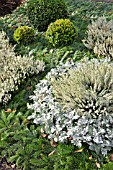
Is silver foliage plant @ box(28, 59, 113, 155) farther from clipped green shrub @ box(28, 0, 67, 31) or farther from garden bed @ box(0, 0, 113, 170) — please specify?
clipped green shrub @ box(28, 0, 67, 31)

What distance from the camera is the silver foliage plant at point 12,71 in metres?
3.80

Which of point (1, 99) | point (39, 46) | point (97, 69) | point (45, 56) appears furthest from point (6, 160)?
point (39, 46)

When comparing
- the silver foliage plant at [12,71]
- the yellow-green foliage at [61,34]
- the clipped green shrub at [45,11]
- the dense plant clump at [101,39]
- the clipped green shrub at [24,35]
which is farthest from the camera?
the clipped green shrub at [45,11]

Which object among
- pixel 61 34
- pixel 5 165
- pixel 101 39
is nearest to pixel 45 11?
pixel 61 34

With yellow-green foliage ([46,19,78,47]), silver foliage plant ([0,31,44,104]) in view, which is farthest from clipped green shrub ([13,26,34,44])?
silver foliage plant ([0,31,44,104])

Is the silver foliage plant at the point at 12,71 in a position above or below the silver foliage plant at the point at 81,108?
above

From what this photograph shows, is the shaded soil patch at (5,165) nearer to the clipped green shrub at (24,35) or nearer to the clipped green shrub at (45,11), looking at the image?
the clipped green shrub at (24,35)

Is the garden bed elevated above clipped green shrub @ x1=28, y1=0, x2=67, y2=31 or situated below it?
below

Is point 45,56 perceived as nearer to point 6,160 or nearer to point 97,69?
point 97,69

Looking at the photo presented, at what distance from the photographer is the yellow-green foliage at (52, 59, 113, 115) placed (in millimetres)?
3180

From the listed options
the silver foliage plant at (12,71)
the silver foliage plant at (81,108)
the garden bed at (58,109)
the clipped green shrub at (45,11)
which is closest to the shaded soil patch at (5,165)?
the garden bed at (58,109)

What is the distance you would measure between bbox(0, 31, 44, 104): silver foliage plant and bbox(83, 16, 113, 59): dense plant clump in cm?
84

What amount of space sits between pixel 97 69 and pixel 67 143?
88 centimetres

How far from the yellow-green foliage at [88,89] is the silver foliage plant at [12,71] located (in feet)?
1.98
